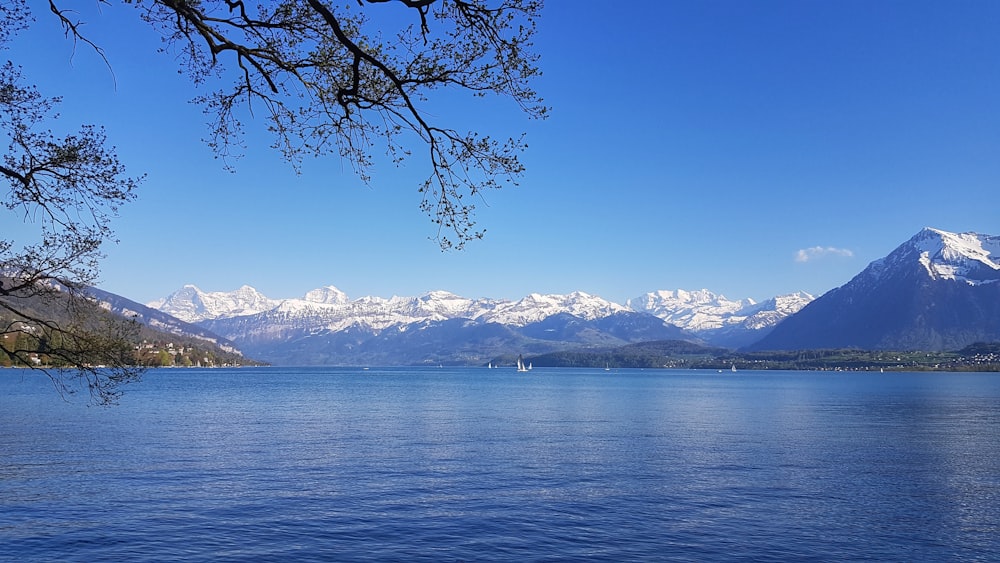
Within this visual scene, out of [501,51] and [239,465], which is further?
[239,465]

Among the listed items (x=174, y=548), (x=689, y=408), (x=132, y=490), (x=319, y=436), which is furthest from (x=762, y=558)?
(x=689, y=408)

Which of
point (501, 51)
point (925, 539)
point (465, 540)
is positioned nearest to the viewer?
point (501, 51)

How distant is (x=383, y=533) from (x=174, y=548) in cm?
706

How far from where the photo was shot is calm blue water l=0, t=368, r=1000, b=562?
25.5 m

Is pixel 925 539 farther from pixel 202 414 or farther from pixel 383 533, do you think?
pixel 202 414

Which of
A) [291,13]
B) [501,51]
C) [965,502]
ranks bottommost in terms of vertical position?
[965,502]

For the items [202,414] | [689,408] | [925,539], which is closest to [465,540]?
[925,539]

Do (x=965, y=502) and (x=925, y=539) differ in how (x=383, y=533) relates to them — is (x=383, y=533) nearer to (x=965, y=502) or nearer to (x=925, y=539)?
(x=925, y=539)

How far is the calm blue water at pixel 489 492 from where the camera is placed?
25.5m

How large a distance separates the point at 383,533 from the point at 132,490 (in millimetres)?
15126

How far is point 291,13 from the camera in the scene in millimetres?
10508

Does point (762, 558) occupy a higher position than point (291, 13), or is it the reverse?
point (291, 13)

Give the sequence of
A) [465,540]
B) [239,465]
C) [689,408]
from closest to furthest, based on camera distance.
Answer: [465,540] → [239,465] → [689,408]

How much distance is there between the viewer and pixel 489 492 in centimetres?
3469
